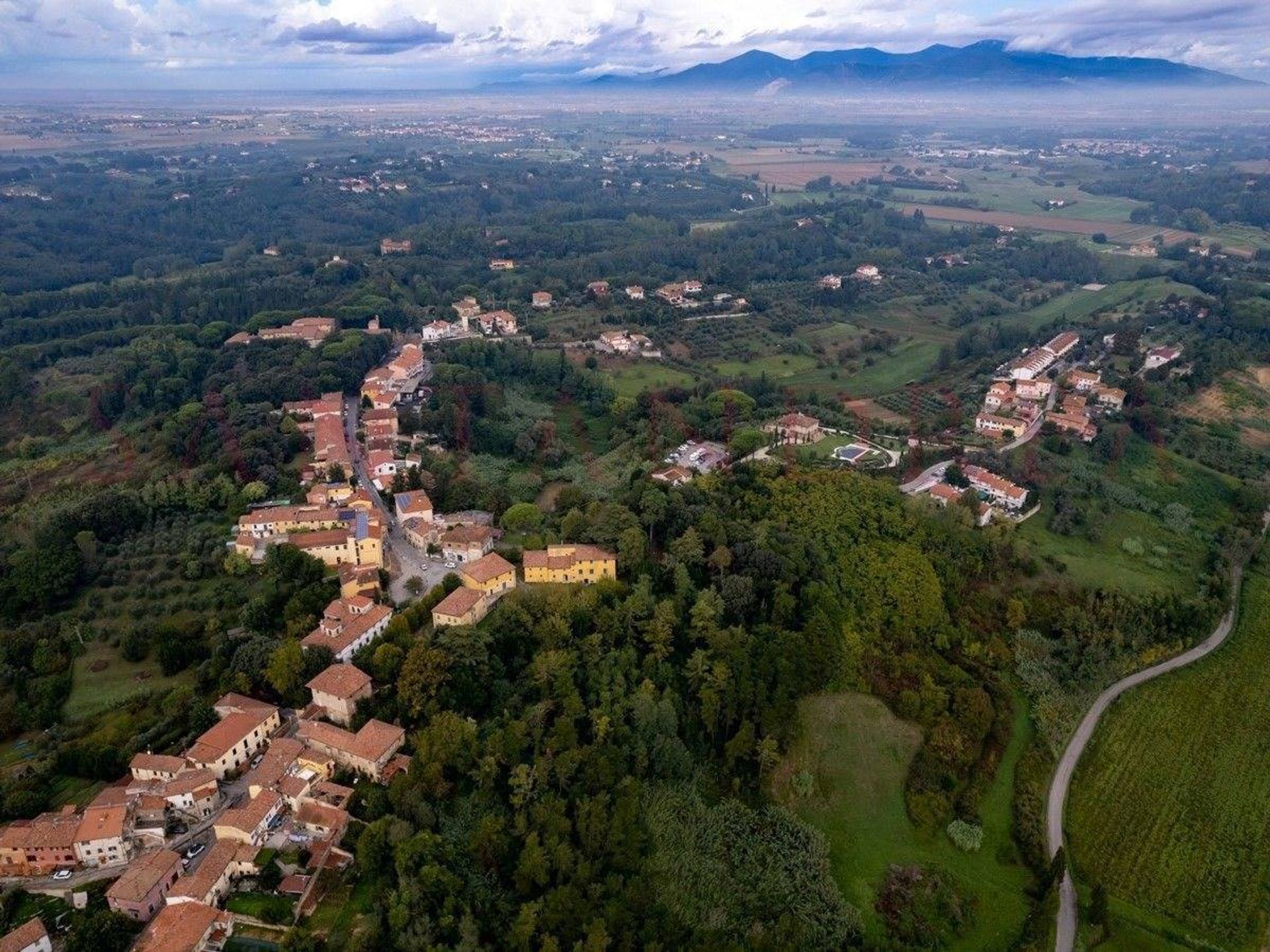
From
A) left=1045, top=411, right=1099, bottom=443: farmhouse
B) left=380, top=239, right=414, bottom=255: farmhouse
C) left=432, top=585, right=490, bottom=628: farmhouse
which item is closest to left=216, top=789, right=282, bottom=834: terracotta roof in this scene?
left=432, top=585, right=490, bottom=628: farmhouse

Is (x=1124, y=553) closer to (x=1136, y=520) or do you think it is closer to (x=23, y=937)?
(x=1136, y=520)

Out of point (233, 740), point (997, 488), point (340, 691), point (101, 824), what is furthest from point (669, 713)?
point (997, 488)

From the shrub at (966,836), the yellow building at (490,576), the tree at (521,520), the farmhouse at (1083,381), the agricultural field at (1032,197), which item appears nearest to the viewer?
the shrub at (966,836)

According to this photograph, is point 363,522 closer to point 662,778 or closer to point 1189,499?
point 662,778

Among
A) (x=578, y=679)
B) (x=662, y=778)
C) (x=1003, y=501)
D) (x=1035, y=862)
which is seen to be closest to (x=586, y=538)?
(x=578, y=679)

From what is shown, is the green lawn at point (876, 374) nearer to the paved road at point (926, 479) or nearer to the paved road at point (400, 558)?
the paved road at point (926, 479)

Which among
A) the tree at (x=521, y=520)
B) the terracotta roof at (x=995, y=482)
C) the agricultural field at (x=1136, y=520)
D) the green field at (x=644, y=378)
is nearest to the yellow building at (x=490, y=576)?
the tree at (x=521, y=520)
